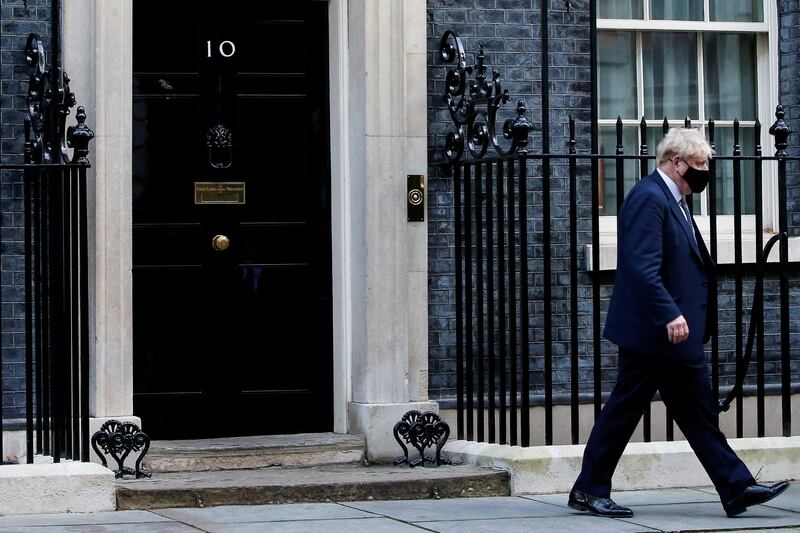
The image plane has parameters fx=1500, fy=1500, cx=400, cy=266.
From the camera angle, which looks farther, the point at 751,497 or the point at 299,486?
the point at 299,486

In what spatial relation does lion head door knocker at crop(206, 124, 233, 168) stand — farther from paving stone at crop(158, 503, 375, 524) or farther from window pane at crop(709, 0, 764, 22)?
window pane at crop(709, 0, 764, 22)

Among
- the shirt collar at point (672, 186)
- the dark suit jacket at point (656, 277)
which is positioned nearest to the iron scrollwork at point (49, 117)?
the dark suit jacket at point (656, 277)

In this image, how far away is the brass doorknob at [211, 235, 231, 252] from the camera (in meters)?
8.48

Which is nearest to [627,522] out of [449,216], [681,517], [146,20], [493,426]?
[681,517]

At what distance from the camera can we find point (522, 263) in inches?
306

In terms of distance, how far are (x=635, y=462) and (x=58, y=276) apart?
3088 millimetres

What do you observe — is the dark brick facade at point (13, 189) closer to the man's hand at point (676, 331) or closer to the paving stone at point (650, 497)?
the paving stone at point (650, 497)

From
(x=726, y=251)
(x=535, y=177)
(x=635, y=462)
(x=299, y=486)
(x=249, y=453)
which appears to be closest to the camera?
(x=299, y=486)

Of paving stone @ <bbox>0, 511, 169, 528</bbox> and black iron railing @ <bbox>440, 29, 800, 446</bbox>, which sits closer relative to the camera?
paving stone @ <bbox>0, 511, 169, 528</bbox>

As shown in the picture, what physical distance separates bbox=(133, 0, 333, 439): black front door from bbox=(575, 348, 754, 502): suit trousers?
2.29m

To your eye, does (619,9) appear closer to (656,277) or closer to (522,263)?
(522,263)

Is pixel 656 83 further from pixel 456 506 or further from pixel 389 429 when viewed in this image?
pixel 456 506

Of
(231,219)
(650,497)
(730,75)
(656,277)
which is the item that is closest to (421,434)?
(650,497)

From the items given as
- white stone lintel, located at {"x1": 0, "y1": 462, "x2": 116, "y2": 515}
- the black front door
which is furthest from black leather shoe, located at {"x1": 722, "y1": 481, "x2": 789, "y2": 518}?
white stone lintel, located at {"x1": 0, "y1": 462, "x2": 116, "y2": 515}
